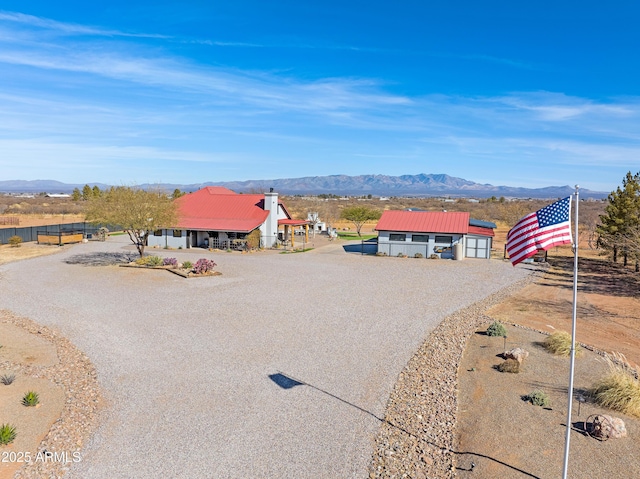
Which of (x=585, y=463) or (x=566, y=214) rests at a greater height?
(x=566, y=214)

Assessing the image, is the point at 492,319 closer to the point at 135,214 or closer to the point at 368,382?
the point at 368,382

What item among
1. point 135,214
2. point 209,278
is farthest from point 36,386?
point 135,214

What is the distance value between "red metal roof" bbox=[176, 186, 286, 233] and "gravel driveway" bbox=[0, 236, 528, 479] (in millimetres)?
10720

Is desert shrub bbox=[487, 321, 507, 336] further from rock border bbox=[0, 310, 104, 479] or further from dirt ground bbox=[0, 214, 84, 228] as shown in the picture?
dirt ground bbox=[0, 214, 84, 228]

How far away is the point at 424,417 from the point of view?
10766mm

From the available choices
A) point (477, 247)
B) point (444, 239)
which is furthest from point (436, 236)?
point (477, 247)

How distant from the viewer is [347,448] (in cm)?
948

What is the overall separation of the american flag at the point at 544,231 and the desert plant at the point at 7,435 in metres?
10.9

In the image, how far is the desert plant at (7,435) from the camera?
9391 mm

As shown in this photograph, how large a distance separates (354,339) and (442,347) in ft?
9.72

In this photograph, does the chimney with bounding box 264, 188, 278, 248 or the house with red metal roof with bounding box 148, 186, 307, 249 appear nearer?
the house with red metal roof with bounding box 148, 186, 307, 249

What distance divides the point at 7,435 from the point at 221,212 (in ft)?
115

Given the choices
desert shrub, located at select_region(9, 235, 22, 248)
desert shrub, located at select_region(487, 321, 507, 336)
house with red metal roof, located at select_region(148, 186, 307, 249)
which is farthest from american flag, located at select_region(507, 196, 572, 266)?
desert shrub, located at select_region(9, 235, 22, 248)

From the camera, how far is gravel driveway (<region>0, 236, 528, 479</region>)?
924 cm
